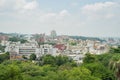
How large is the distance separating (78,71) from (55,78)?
4.21m

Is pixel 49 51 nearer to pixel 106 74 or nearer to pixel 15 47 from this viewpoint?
pixel 15 47

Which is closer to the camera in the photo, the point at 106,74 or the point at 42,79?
the point at 42,79

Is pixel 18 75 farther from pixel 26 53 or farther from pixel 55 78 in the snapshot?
pixel 26 53

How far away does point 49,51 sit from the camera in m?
85.6

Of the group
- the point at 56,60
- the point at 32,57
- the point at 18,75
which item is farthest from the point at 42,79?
the point at 32,57

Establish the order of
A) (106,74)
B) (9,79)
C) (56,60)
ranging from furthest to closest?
1. (56,60)
2. (106,74)
3. (9,79)

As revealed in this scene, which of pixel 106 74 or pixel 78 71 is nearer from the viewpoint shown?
pixel 78 71

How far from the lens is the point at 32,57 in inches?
2699

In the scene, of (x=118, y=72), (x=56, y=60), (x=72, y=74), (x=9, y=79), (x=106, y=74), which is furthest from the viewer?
(x=56, y=60)

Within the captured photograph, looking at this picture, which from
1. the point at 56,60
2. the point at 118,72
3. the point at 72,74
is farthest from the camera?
the point at 56,60

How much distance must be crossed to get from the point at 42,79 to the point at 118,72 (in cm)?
1018

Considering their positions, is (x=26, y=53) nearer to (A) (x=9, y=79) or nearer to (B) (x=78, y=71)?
(B) (x=78, y=71)

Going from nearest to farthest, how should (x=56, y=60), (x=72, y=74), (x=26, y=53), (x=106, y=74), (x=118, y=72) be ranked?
(x=118, y=72) → (x=72, y=74) → (x=106, y=74) → (x=56, y=60) → (x=26, y=53)

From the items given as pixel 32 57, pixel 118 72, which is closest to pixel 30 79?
pixel 118 72
